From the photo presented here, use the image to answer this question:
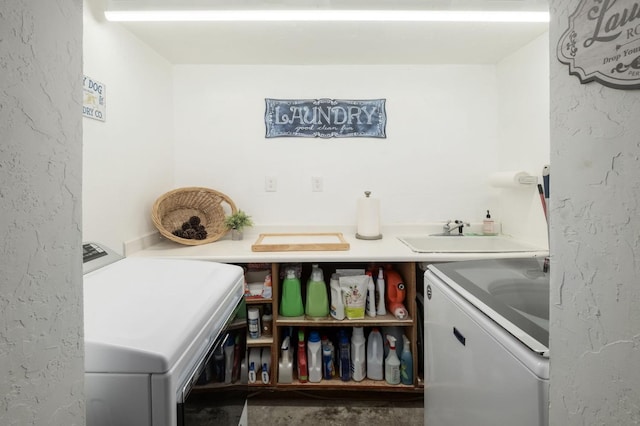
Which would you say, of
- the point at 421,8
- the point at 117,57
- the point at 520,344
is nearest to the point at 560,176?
the point at 520,344

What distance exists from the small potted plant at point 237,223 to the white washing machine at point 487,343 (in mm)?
1166

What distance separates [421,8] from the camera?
1.29m

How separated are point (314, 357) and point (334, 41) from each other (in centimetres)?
173

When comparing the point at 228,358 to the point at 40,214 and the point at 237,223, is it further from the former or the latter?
the point at 237,223

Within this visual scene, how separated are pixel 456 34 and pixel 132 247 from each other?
207cm

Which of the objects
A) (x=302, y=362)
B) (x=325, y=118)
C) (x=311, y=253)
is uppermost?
(x=325, y=118)

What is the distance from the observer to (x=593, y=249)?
36 centimetres

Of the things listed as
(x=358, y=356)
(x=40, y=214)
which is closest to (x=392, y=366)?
(x=358, y=356)

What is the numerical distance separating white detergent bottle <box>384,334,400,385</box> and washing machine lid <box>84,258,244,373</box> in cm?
96

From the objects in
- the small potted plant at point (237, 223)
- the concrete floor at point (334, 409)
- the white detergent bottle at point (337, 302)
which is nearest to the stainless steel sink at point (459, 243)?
the white detergent bottle at point (337, 302)

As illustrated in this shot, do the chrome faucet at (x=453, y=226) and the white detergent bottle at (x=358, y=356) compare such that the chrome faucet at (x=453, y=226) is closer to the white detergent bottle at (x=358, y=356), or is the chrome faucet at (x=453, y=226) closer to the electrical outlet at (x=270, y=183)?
the white detergent bottle at (x=358, y=356)

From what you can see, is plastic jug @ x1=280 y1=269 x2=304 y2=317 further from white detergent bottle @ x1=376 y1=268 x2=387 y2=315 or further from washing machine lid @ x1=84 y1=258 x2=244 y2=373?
washing machine lid @ x1=84 y1=258 x2=244 y2=373

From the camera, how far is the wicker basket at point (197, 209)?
71.7 inches

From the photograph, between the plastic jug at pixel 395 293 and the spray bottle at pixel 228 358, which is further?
the plastic jug at pixel 395 293
